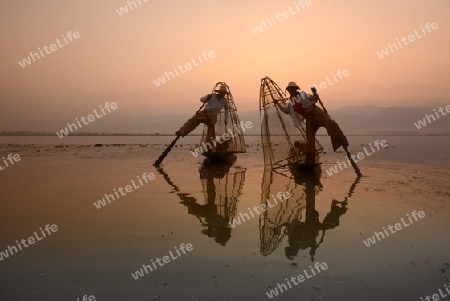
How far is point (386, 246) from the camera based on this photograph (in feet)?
18.8

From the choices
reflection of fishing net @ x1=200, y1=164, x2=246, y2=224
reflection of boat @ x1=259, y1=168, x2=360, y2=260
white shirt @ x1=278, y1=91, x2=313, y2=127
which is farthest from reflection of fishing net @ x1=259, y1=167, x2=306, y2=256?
white shirt @ x1=278, y1=91, x2=313, y2=127

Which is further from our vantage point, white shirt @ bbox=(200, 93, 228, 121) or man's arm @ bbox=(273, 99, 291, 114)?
white shirt @ bbox=(200, 93, 228, 121)

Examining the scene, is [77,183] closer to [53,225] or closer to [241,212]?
[53,225]

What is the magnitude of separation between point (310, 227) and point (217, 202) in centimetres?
329

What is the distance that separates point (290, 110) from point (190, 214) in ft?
26.2

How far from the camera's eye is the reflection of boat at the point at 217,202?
21.9ft

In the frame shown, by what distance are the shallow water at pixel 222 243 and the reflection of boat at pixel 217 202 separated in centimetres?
4

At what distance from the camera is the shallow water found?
418cm

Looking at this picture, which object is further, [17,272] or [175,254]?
[175,254]

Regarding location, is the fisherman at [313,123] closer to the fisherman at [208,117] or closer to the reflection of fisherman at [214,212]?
the reflection of fisherman at [214,212]

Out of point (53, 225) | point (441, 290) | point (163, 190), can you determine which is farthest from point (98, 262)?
point (163, 190)

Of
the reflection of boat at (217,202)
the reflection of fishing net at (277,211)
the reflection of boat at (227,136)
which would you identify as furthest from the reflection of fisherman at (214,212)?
the reflection of boat at (227,136)

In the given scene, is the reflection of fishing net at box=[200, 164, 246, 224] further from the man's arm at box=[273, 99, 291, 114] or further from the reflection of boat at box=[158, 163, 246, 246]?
the man's arm at box=[273, 99, 291, 114]

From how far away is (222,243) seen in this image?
581 cm
